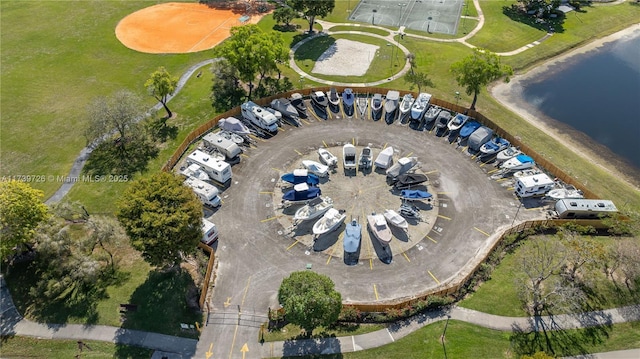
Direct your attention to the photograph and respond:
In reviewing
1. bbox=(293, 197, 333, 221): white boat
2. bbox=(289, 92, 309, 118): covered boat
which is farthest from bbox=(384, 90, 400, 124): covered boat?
bbox=(293, 197, 333, 221): white boat

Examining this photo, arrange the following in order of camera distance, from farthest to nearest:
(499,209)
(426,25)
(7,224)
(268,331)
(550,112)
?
(426,25) → (550,112) → (499,209) → (7,224) → (268,331)

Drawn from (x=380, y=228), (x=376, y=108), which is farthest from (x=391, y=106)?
(x=380, y=228)

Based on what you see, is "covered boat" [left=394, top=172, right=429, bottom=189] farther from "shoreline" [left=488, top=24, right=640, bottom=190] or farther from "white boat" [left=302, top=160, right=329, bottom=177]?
"shoreline" [left=488, top=24, right=640, bottom=190]

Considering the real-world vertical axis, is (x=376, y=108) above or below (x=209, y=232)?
above

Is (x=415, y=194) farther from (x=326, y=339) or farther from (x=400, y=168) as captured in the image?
(x=326, y=339)

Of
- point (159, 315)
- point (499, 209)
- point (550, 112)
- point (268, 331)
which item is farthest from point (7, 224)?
point (550, 112)

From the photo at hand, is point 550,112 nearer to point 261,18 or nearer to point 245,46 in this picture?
point 245,46
